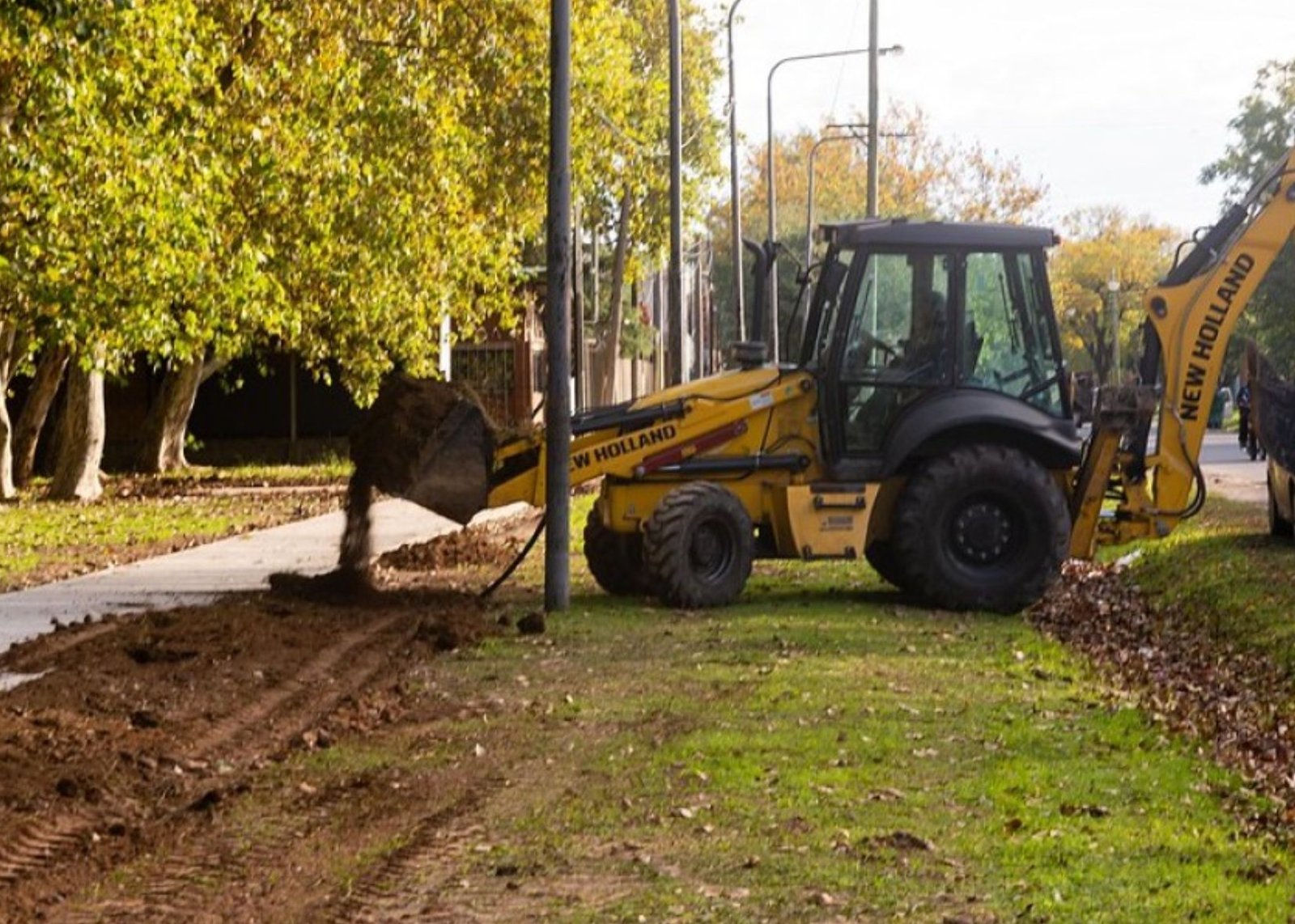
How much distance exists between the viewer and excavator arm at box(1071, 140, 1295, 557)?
2000cm

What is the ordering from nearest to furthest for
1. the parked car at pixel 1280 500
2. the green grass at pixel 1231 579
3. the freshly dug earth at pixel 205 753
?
the freshly dug earth at pixel 205 753 < the green grass at pixel 1231 579 < the parked car at pixel 1280 500

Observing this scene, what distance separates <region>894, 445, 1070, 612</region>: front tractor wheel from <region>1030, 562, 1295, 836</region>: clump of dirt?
0.41 meters

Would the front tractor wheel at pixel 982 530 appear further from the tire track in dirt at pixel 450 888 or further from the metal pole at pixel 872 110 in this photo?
the metal pole at pixel 872 110

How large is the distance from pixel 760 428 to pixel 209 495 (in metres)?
20.5

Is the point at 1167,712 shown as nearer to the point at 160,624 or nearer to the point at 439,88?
the point at 160,624

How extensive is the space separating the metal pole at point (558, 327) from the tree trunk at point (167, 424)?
2693 centimetres

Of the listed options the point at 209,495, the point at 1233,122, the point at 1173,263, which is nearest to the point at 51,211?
the point at 1173,263

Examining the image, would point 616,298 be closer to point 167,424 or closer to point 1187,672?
point 167,424

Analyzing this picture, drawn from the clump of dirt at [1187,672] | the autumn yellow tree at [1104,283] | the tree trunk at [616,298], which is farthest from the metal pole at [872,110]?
the autumn yellow tree at [1104,283]

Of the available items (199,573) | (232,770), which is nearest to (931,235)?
(199,573)

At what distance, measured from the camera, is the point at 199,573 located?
2305 cm

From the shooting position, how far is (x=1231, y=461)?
4819cm

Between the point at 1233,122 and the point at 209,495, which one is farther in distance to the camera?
the point at 1233,122

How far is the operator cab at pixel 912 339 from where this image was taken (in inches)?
764
